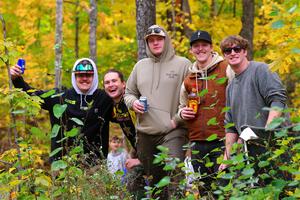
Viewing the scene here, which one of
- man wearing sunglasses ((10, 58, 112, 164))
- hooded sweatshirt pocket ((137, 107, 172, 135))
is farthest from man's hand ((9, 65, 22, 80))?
hooded sweatshirt pocket ((137, 107, 172, 135))

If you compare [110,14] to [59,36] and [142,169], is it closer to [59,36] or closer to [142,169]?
[59,36]

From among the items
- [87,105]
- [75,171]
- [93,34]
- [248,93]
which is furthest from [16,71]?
[93,34]

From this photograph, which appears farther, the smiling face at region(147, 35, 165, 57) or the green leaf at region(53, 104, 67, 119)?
the smiling face at region(147, 35, 165, 57)

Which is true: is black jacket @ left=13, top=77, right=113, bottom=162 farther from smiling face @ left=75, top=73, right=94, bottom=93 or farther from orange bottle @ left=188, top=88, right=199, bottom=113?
orange bottle @ left=188, top=88, right=199, bottom=113

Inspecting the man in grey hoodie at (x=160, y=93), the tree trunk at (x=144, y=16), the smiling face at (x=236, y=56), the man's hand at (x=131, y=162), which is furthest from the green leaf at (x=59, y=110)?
the tree trunk at (x=144, y=16)

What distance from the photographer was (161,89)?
6441mm

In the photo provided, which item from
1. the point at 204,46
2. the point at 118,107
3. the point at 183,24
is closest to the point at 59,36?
the point at 183,24

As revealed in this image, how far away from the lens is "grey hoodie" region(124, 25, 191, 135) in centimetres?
645

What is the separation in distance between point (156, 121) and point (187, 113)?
0.60 meters

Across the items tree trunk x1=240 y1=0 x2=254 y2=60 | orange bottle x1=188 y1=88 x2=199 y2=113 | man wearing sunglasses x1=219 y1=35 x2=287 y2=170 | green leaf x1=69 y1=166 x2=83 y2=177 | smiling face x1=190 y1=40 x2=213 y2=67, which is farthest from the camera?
tree trunk x1=240 y1=0 x2=254 y2=60

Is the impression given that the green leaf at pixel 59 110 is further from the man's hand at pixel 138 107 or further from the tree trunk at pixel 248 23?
the tree trunk at pixel 248 23

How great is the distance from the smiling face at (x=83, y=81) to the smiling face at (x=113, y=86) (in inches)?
8.1

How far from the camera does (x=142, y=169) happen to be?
6895mm

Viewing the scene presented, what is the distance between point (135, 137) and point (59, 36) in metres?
6.92
